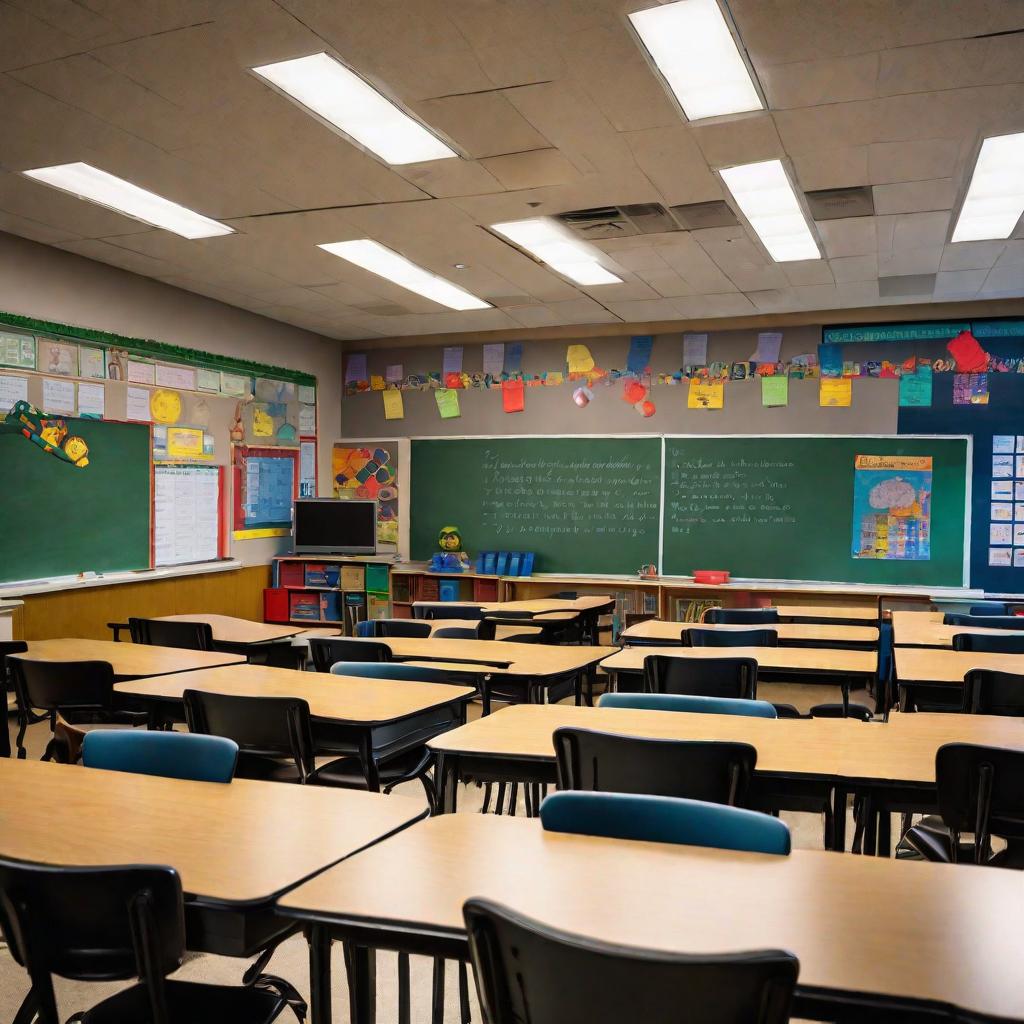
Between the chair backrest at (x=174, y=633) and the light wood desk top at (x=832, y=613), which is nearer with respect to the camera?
the chair backrest at (x=174, y=633)

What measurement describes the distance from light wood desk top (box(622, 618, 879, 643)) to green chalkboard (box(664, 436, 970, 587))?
2.75m

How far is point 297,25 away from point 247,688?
223cm

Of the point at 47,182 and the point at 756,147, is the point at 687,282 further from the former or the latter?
the point at 47,182

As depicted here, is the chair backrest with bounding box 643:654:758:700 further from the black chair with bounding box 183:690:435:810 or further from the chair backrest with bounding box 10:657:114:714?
the chair backrest with bounding box 10:657:114:714

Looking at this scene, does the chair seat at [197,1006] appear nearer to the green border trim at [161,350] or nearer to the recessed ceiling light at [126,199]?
the recessed ceiling light at [126,199]

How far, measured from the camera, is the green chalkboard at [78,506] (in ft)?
19.6

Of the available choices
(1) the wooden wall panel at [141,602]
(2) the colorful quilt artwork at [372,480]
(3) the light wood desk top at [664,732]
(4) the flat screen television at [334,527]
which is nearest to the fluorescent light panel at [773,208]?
(3) the light wood desk top at [664,732]

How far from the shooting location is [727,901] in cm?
142

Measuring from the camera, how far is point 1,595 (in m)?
5.75

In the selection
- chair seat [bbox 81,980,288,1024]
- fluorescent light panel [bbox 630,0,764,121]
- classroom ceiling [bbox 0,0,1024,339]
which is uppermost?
fluorescent light panel [bbox 630,0,764,121]

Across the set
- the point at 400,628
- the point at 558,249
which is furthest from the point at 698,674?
the point at 558,249

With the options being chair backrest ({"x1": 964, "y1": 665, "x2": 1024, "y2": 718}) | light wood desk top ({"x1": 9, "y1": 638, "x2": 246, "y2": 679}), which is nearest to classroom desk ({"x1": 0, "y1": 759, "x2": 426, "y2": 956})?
light wood desk top ({"x1": 9, "y1": 638, "x2": 246, "y2": 679})

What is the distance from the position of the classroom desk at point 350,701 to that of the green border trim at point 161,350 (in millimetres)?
3424

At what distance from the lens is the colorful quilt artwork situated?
9062mm
